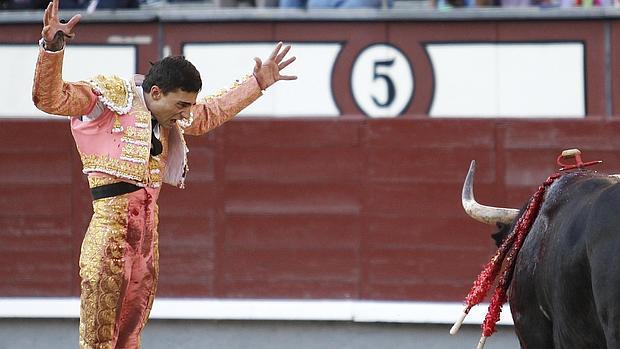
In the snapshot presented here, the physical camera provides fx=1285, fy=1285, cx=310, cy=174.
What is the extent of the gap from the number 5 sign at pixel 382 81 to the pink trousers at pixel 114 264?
260 centimetres

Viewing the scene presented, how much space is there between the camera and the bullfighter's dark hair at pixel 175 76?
3.54 metres

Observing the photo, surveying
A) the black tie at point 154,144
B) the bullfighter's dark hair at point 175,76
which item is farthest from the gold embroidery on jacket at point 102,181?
the bullfighter's dark hair at point 175,76

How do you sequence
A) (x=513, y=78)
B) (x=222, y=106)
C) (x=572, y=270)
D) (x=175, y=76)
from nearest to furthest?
(x=572, y=270) → (x=175, y=76) → (x=222, y=106) → (x=513, y=78)

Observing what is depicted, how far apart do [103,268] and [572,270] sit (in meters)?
1.29

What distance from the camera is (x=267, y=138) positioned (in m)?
6.01

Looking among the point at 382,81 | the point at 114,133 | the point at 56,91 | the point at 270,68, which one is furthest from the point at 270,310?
the point at 56,91

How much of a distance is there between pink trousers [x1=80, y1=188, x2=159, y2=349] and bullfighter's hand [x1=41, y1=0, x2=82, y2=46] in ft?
1.78

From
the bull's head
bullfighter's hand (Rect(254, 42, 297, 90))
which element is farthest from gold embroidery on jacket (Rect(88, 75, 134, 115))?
the bull's head

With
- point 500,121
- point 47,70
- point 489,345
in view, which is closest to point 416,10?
point 500,121

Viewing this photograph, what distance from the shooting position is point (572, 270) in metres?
3.24

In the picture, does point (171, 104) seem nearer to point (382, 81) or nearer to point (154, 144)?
point (154, 144)

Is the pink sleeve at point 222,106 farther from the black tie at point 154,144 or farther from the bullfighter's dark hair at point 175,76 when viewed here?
the bullfighter's dark hair at point 175,76

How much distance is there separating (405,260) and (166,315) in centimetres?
114

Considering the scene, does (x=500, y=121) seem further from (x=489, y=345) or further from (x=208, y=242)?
(x=208, y=242)
